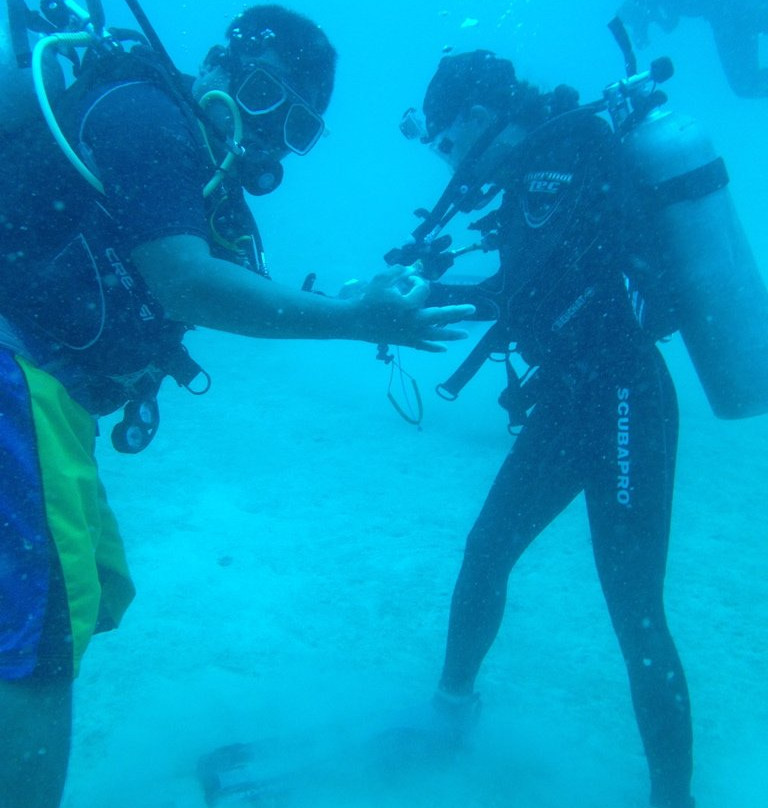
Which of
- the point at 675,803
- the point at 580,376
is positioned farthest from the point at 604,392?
the point at 675,803

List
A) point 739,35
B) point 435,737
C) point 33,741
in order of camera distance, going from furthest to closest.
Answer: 1. point 739,35
2. point 435,737
3. point 33,741

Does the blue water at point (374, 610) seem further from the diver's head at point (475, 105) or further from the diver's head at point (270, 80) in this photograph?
the diver's head at point (270, 80)

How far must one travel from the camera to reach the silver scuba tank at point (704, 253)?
2.68 metres

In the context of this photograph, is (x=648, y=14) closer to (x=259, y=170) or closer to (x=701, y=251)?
(x=701, y=251)

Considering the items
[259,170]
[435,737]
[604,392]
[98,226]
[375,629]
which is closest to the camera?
[98,226]

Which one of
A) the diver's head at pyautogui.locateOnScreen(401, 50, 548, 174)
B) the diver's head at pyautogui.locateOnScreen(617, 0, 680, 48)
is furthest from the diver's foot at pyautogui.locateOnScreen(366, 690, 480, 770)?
the diver's head at pyautogui.locateOnScreen(617, 0, 680, 48)

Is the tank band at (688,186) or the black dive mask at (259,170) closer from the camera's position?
the black dive mask at (259,170)

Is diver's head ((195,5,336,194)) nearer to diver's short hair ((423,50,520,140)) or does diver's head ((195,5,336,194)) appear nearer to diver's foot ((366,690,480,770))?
diver's short hair ((423,50,520,140))

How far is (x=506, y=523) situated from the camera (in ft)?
10.1

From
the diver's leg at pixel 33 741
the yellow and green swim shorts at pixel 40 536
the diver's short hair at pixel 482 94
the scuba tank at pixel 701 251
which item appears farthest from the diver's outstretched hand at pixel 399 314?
the diver's short hair at pixel 482 94

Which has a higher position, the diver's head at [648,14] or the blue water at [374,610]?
the diver's head at [648,14]

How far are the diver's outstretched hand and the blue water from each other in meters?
2.14

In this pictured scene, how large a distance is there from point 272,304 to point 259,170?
29.5 inches

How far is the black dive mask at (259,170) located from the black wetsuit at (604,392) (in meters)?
1.26
